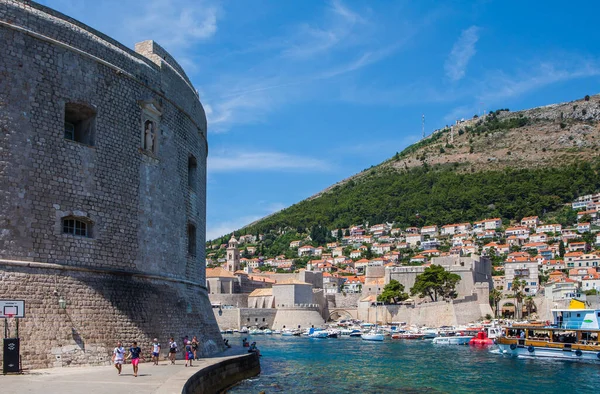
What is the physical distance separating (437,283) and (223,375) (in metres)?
57.5

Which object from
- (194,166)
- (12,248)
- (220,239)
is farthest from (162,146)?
(220,239)

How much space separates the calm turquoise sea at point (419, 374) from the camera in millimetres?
20938

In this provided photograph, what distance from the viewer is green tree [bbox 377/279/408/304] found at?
3029 inches

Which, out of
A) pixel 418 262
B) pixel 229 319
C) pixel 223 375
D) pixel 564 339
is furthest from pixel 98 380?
pixel 418 262

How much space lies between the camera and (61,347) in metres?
13.7

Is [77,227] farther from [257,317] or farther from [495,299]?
[495,299]

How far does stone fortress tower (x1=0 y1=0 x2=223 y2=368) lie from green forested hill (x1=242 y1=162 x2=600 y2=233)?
121758 millimetres

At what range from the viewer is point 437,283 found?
71812 millimetres

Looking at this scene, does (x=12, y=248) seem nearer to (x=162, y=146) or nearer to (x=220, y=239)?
(x=162, y=146)

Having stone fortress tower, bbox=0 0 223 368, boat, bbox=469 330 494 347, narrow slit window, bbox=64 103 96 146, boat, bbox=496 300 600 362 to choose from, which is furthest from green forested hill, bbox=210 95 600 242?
narrow slit window, bbox=64 103 96 146

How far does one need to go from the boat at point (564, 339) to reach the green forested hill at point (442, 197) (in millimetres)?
97376

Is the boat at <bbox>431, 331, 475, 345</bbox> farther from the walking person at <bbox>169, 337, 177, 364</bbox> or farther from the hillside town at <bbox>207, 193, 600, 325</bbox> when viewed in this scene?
the walking person at <bbox>169, 337, 177, 364</bbox>

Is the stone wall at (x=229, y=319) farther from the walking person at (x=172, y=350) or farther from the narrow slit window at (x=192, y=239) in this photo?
the walking person at (x=172, y=350)

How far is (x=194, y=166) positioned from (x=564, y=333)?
2524cm
